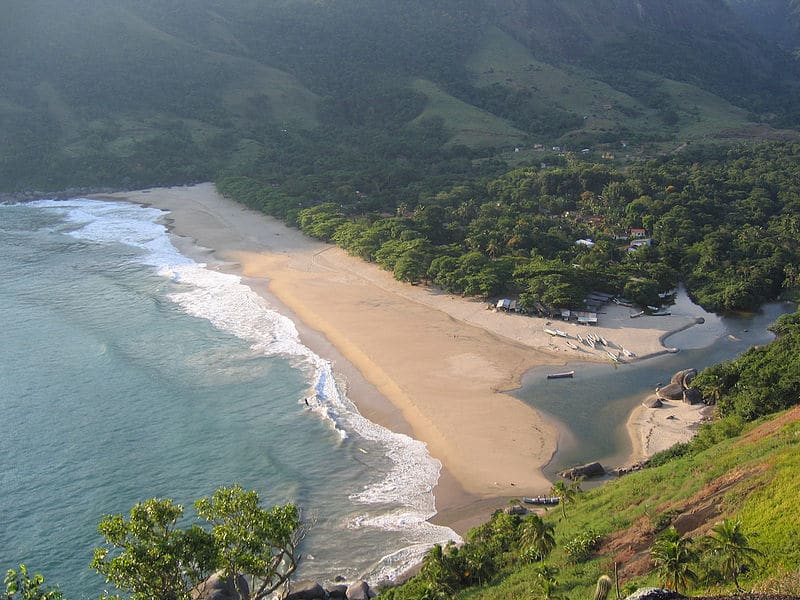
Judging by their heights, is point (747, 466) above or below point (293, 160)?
above

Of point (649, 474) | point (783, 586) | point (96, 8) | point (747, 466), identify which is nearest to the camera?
point (783, 586)

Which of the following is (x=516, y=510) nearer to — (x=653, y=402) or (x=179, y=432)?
(x=653, y=402)

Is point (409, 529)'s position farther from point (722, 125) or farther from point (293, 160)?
point (722, 125)

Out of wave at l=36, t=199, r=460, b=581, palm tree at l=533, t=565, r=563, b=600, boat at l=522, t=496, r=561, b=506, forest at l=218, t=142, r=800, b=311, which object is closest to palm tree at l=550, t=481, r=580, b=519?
boat at l=522, t=496, r=561, b=506

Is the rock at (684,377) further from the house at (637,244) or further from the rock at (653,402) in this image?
the house at (637,244)

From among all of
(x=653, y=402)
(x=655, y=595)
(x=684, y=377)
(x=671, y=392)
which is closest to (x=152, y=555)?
(x=655, y=595)

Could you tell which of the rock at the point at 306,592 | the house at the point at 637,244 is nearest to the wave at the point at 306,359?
the rock at the point at 306,592

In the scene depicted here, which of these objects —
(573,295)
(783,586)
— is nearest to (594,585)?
(783,586)

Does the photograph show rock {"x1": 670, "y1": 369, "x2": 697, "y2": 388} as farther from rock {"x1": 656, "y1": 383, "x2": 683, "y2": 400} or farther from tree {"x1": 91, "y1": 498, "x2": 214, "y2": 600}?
tree {"x1": 91, "y1": 498, "x2": 214, "y2": 600}
